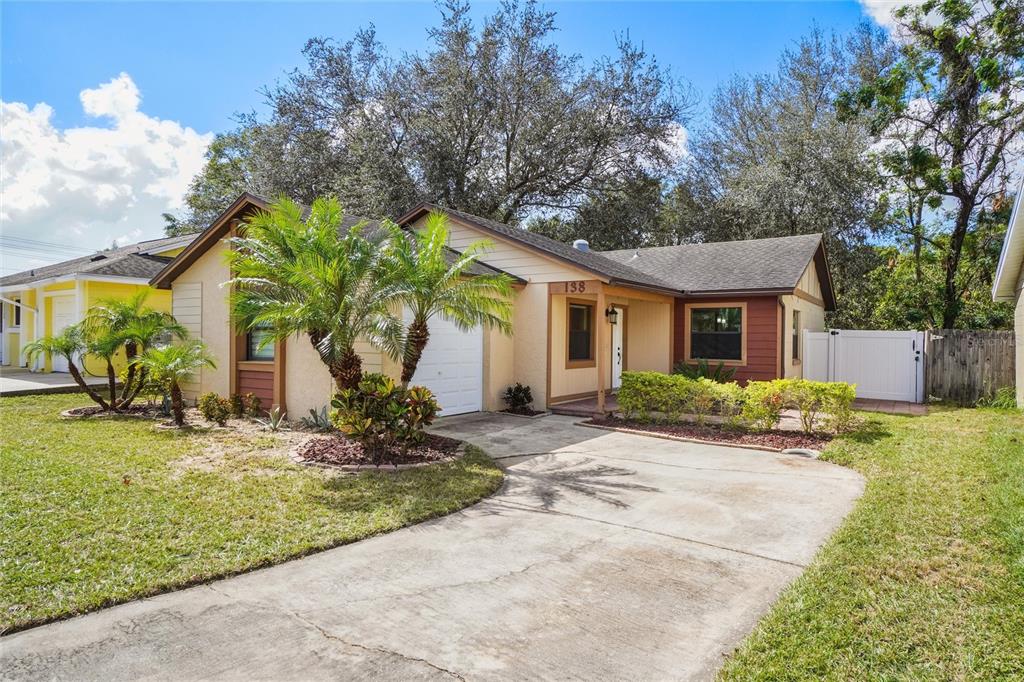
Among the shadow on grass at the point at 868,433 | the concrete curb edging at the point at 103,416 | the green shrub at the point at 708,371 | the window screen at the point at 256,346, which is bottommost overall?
the shadow on grass at the point at 868,433

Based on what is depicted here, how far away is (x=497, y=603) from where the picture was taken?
3609mm

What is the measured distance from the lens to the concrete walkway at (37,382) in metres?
13.4

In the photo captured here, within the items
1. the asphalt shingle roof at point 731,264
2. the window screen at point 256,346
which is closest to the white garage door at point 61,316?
the window screen at point 256,346

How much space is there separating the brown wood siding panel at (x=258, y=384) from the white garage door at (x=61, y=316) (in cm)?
943

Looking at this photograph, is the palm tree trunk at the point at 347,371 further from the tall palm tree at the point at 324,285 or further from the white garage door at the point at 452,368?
the white garage door at the point at 452,368

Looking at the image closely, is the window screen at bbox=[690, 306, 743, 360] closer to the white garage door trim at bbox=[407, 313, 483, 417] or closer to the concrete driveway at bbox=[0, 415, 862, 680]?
the white garage door trim at bbox=[407, 313, 483, 417]

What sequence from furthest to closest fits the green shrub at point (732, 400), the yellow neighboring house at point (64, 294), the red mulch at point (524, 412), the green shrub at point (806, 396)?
the yellow neighboring house at point (64, 294)
the red mulch at point (524, 412)
the green shrub at point (732, 400)
the green shrub at point (806, 396)

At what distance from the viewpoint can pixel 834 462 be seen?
24.8 ft

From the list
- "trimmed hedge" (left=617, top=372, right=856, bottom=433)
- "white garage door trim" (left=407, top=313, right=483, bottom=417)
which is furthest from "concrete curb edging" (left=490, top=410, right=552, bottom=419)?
"trimmed hedge" (left=617, top=372, right=856, bottom=433)

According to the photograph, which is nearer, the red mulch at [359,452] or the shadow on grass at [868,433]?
the red mulch at [359,452]

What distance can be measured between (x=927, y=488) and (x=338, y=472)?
20.8 feet

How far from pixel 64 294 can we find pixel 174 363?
11.5m

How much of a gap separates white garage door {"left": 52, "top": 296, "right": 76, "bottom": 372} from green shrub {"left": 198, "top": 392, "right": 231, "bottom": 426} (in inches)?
397

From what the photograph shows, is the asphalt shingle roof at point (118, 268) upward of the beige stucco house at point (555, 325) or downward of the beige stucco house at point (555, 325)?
upward
